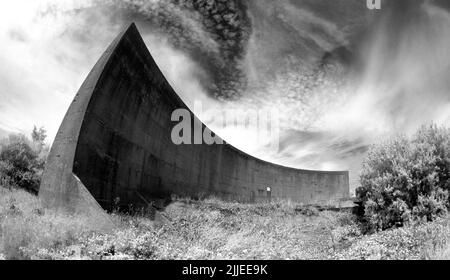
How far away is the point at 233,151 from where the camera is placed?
62.9ft

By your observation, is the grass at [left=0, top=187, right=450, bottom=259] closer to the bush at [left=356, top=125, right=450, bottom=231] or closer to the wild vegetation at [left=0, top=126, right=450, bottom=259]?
the wild vegetation at [left=0, top=126, right=450, bottom=259]

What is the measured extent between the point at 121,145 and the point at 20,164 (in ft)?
11.4

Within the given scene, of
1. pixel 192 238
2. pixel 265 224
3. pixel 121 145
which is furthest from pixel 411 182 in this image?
pixel 121 145

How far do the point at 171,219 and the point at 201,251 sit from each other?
3.63 m

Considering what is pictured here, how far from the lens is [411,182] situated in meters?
8.50

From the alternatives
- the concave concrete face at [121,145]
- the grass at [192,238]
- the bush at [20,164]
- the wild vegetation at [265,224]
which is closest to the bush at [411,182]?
the wild vegetation at [265,224]

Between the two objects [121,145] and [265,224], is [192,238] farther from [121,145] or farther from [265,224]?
[121,145]

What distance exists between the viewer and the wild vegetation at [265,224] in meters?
5.16

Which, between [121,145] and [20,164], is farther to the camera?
[20,164]

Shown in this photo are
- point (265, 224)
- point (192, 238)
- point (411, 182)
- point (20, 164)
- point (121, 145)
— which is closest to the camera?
point (192, 238)

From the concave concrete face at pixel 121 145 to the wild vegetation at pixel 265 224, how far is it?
0.73m

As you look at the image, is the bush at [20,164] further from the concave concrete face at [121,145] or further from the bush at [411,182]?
the bush at [411,182]
